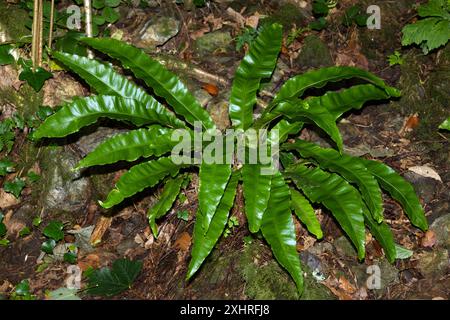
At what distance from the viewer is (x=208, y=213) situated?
3.65 metres

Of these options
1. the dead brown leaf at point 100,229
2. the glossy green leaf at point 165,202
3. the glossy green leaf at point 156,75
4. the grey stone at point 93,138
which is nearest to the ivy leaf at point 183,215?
the glossy green leaf at point 165,202

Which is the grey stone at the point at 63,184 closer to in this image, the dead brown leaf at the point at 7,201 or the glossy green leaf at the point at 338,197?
the dead brown leaf at the point at 7,201

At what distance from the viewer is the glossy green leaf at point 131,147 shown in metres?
3.79

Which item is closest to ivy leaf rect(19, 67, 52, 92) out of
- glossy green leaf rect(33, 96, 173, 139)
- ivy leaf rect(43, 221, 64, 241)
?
glossy green leaf rect(33, 96, 173, 139)

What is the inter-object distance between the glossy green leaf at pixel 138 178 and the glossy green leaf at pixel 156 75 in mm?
482

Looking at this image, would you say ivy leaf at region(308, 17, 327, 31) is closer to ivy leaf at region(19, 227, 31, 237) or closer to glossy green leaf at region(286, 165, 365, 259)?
glossy green leaf at region(286, 165, 365, 259)

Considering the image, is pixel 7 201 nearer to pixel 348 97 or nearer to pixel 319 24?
pixel 348 97

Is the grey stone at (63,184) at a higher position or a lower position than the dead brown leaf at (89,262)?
higher

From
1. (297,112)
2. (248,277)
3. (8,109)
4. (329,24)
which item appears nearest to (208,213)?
(248,277)

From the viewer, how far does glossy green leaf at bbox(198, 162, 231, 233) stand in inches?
144

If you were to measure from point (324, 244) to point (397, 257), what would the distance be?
1.92 feet

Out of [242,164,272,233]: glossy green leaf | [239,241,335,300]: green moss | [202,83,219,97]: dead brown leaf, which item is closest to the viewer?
[242,164,272,233]: glossy green leaf

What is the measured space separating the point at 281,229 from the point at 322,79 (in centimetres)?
120

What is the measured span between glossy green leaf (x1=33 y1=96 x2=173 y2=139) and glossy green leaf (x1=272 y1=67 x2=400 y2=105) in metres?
1.06
